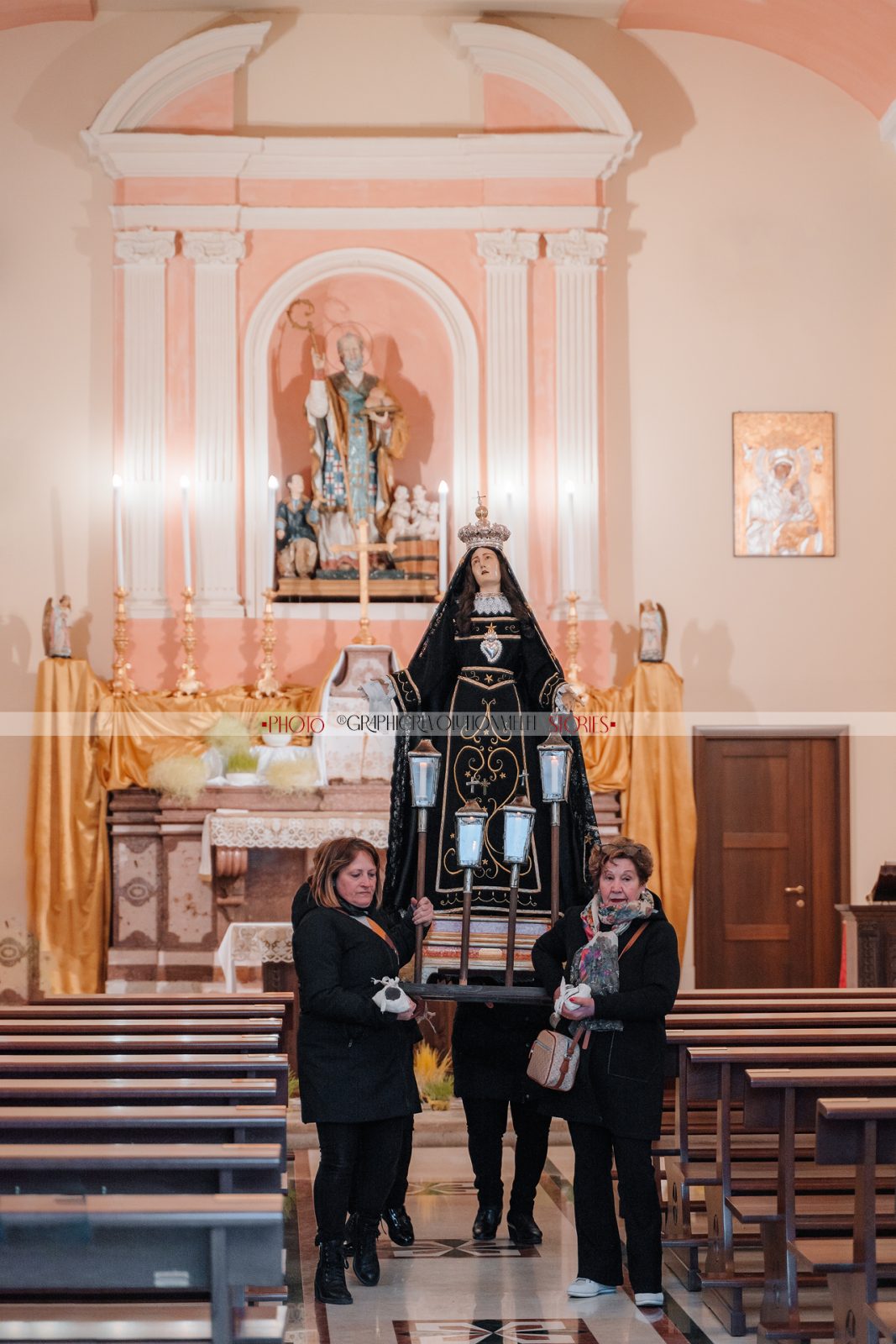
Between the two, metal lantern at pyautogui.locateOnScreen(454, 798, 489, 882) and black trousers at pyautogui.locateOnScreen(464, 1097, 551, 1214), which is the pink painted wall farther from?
black trousers at pyautogui.locateOnScreen(464, 1097, 551, 1214)

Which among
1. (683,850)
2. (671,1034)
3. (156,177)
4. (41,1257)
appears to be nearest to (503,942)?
(671,1034)

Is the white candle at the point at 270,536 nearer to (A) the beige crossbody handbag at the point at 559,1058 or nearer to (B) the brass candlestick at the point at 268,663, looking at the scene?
(B) the brass candlestick at the point at 268,663

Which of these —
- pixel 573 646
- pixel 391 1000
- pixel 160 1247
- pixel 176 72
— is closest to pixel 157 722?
pixel 573 646

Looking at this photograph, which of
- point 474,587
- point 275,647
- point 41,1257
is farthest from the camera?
point 275,647

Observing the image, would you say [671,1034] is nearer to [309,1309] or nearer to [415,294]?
[309,1309]

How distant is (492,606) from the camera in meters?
6.53

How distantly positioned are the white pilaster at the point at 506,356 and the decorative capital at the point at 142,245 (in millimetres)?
2104

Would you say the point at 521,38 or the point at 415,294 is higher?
the point at 521,38

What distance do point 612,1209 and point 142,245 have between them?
25.1 feet

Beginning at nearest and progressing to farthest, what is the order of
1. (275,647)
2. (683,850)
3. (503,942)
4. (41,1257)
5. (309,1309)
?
(41,1257) < (309,1309) < (503,942) < (683,850) < (275,647)

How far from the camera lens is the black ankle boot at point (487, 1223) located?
5777 millimetres

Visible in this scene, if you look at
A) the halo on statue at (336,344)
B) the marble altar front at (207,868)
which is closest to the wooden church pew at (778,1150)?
the marble altar front at (207,868)

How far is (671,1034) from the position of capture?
200 inches

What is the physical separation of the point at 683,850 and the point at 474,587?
384cm
